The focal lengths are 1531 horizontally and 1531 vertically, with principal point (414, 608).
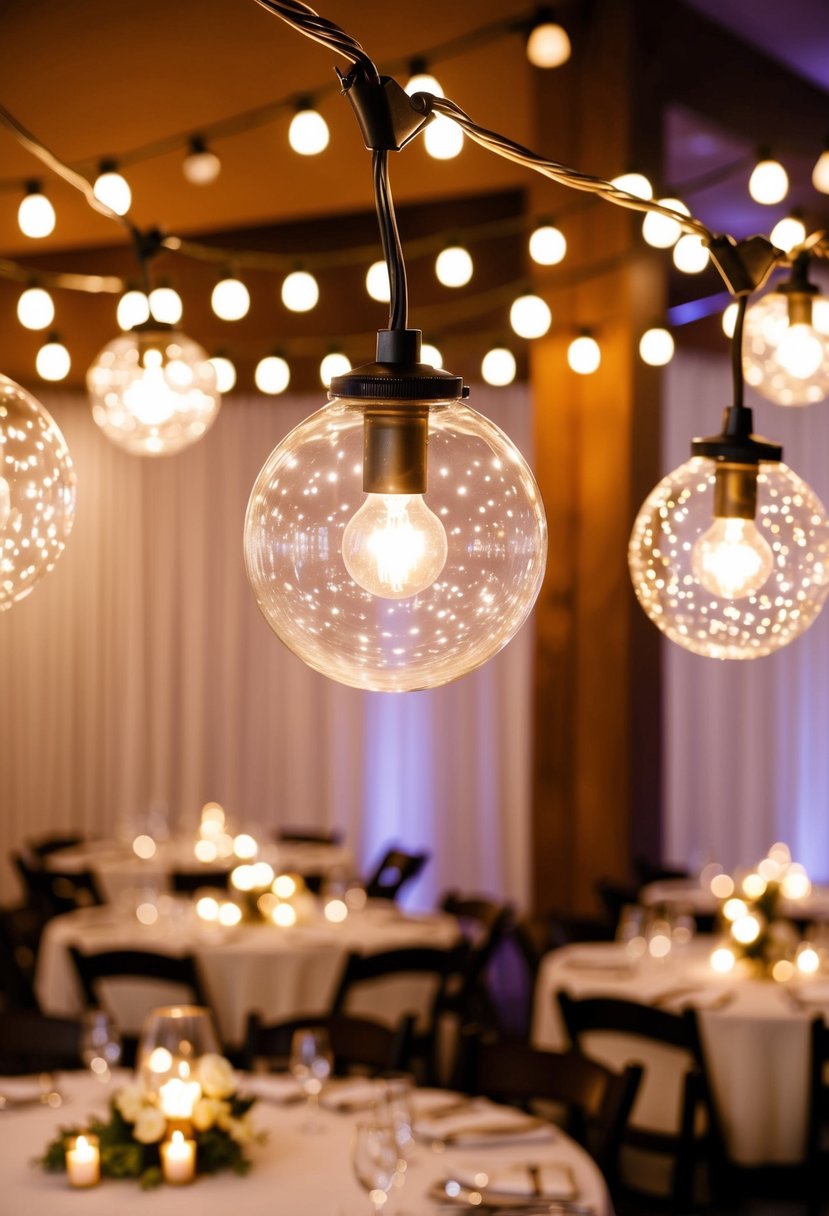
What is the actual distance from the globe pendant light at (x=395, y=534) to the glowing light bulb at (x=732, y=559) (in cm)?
54

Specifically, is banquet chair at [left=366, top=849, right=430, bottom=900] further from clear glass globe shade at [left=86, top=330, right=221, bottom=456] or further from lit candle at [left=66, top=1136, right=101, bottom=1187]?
lit candle at [left=66, top=1136, right=101, bottom=1187]

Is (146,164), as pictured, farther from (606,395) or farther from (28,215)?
(28,215)

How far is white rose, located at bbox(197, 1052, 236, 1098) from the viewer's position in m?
2.98

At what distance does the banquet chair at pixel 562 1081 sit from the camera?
10.9ft

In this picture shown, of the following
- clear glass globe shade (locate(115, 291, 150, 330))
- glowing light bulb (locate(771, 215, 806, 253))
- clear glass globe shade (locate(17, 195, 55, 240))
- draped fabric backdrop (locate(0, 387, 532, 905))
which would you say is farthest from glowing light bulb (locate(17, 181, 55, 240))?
draped fabric backdrop (locate(0, 387, 532, 905))

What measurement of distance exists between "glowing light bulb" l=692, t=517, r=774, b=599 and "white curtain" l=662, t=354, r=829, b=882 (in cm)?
771

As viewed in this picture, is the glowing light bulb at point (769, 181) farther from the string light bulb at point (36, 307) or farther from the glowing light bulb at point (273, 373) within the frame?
the string light bulb at point (36, 307)

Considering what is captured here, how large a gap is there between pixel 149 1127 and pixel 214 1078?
0.15 metres

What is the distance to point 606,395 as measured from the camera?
23.1 feet

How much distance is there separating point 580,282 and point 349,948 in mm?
3380

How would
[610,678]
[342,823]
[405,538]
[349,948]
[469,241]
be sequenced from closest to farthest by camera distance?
[405,538], [349,948], [610,678], [469,241], [342,823]

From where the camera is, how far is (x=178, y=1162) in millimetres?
2896

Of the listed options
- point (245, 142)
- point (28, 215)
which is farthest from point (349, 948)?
point (245, 142)

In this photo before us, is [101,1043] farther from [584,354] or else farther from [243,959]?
[584,354]
